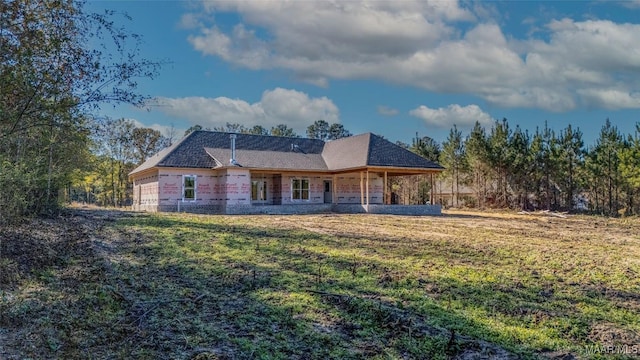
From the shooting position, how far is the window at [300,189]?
82.6 feet

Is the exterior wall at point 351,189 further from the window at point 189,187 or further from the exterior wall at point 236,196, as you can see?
the window at point 189,187

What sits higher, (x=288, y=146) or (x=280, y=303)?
(x=288, y=146)

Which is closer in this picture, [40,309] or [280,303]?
[40,309]

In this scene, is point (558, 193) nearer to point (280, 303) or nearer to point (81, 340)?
point (280, 303)

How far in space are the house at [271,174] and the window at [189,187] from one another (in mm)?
49

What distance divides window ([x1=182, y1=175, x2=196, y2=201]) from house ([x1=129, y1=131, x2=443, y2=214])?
5cm

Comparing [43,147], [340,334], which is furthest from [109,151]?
[340,334]

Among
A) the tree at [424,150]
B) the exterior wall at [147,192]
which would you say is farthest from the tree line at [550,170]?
the exterior wall at [147,192]

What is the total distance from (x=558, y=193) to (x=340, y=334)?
109ft

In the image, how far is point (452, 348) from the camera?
4.21 meters

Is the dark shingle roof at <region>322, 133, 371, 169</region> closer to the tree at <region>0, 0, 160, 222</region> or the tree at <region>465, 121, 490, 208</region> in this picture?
the tree at <region>465, 121, 490, 208</region>

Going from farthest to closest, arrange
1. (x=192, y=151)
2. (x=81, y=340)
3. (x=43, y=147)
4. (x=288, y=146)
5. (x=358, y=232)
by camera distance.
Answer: (x=288, y=146)
(x=192, y=151)
(x=358, y=232)
(x=43, y=147)
(x=81, y=340)

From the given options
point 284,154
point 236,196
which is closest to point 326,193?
point 284,154

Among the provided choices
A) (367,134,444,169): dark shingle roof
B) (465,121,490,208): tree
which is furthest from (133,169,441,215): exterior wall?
(465,121,490,208): tree
